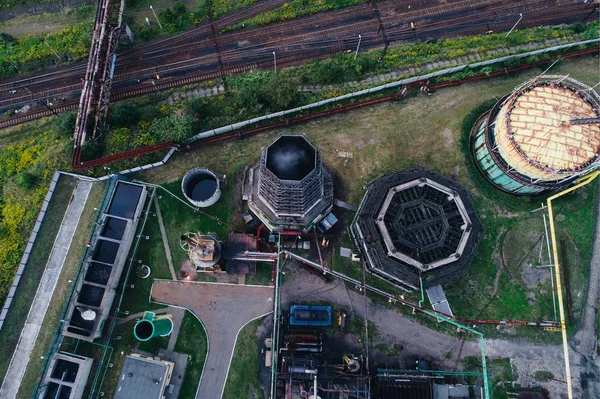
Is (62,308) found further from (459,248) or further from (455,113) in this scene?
(455,113)

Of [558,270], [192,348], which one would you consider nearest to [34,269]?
[192,348]

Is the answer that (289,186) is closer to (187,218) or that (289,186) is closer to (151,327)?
→ (187,218)

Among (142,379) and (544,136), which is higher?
(544,136)

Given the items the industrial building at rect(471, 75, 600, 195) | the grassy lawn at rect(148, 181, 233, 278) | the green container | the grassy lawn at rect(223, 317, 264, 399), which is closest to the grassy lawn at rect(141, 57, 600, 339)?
the grassy lawn at rect(148, 181, 233, 278)

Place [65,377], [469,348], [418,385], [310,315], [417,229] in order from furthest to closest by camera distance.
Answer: [469,348]
[310,315]
[417,229]
[418,385]
[65,377]

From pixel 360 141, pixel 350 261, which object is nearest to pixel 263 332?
pixel 350 261
